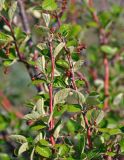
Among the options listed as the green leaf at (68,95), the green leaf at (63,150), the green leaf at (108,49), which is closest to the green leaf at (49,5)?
the green leaf at (68,95)

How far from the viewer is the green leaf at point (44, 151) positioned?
1.50 meters

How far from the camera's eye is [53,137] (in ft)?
5.07

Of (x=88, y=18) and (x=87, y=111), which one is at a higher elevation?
(x=88, y=18)

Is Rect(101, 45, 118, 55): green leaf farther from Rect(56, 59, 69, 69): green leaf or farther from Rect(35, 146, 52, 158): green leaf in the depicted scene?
Rect(35, 146, 52, 158): green leaf

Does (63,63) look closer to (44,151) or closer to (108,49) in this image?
(44,151)

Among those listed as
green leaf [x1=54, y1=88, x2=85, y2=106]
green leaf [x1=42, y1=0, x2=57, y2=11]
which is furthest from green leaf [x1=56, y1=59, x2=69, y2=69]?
green leaf [x1=42, y1=0, x2=57, y2=11]

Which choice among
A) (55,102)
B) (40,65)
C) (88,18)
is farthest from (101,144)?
(88,18)

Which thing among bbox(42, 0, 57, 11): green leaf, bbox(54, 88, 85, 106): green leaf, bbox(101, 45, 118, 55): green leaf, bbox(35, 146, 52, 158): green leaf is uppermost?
bbox(42, 0, 57, 11): green leaf

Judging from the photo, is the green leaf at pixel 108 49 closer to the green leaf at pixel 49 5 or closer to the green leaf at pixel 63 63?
the green leaf at pixel 49 5

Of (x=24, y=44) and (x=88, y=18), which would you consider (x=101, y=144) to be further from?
(x=88, y=18)

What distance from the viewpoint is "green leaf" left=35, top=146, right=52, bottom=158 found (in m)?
1.50

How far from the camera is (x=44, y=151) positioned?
1502 mm

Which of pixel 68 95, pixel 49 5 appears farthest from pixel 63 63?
pixel 49 5

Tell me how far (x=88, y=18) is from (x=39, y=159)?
1.72 metres
